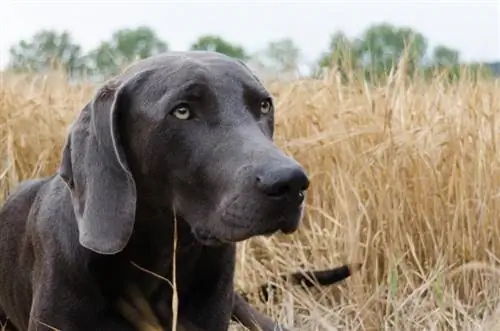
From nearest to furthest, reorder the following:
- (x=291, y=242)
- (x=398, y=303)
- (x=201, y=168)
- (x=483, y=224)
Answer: (x=201, y=168), (x=398, y=303), (x=483, y=224), (x=291, y=242)

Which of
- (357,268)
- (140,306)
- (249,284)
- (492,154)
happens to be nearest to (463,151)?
(492,154)

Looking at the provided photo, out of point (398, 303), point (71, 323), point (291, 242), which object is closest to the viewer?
point (71, 323)

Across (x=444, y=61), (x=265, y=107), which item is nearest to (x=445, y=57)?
(x=444, y=61)

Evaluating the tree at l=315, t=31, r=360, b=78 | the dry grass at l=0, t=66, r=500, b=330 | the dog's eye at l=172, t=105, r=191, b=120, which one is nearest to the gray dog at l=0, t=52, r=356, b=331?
the dog's eye at l=172, t=105, r=191, b=120

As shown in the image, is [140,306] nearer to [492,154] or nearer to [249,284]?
[249,284]

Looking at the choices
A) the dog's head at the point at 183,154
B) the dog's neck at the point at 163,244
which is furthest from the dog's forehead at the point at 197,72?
the dog's neck at the point at 163,244

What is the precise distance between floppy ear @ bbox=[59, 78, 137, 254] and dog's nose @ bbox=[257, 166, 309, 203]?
48cm

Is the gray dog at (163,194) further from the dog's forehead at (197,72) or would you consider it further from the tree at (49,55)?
the tree at (49,55)

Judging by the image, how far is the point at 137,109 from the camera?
265 cm

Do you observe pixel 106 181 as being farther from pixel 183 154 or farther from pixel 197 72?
pixel 197 72

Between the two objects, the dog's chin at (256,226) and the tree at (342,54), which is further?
the tree at (342,54)

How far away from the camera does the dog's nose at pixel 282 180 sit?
2.28m

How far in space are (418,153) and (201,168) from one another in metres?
1.58

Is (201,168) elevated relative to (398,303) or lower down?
elevated
